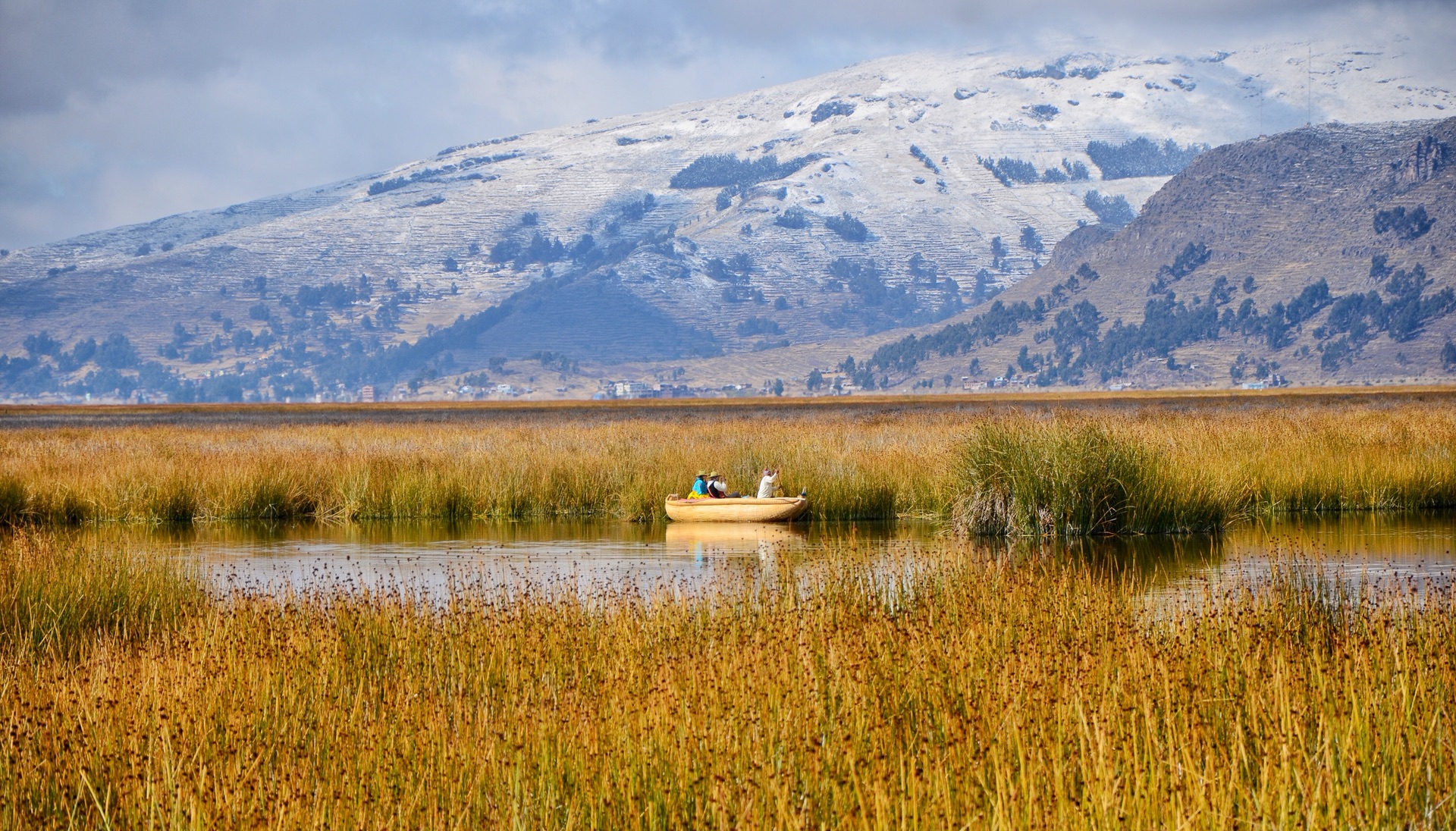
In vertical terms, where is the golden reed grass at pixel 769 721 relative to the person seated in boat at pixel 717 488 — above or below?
above

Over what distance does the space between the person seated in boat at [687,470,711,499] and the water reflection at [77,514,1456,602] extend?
0.62 meters

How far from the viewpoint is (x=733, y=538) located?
80.7 ft

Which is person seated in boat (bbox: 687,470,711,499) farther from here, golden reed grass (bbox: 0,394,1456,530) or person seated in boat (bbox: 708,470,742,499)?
golden reed grass (bbox: 0,394,1456,530)

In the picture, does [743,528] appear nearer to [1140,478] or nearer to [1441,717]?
[1140,478]

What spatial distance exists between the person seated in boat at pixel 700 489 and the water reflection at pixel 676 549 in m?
0.62

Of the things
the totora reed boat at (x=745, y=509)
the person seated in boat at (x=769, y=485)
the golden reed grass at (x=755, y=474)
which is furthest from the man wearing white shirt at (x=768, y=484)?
the golden reed grass at (x=755, y=474)

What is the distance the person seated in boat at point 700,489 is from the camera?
1094 inches

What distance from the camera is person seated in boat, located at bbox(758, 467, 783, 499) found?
27.9 metres

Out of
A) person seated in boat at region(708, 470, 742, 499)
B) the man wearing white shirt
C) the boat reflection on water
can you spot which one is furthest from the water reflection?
the man wearing white shirt

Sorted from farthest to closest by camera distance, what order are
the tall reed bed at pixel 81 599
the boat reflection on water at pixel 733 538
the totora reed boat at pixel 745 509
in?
the totora reed boat at pixel 745 509 → the boat reflection on water at pixel 733 538 → the tall reed bed at pixel 81 599

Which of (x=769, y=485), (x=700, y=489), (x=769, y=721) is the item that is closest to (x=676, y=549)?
(x=700, y=489)

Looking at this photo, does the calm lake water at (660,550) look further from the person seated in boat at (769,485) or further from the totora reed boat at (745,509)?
the person seated in boat at (769,485)

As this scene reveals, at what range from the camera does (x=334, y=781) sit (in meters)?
7.18

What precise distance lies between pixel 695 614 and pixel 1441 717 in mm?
5490
